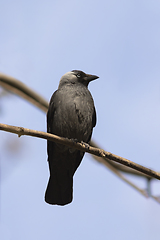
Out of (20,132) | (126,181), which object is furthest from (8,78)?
(126,181)

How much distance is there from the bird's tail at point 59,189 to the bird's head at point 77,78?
1476 millimetres

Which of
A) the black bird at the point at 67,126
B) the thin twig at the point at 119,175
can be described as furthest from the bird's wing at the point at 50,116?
the thin twig at the point at 119,175

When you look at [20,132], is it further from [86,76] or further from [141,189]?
[141,189]

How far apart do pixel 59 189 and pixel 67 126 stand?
1126 mm

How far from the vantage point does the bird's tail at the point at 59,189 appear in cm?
541

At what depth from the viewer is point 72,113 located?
4.94m

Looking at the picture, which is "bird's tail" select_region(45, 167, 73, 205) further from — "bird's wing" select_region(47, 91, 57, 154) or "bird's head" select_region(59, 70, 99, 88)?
"bird's head" select_region(59, 70, 99, 88)

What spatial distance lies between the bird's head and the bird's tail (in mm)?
1476

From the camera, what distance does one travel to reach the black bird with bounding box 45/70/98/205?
496 cm

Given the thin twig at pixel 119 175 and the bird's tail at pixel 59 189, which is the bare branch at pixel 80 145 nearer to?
the bird's tail at pixel 59 189

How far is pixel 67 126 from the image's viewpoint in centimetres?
494

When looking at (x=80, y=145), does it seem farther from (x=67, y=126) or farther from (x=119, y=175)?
(x=119, y=175)

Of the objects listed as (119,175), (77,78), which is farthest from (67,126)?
(119,175)

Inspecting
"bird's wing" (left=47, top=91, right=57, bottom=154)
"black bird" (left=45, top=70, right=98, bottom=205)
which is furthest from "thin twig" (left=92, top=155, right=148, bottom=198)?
"bird's wing" (left=47, top=91, right=57, bottom=154)
